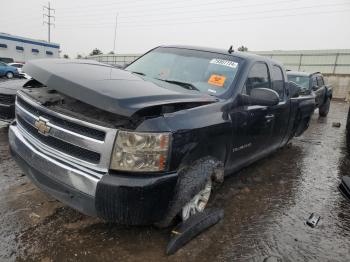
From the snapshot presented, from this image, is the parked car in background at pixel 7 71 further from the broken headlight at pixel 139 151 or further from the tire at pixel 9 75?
the broken headlight at pixel 139 151

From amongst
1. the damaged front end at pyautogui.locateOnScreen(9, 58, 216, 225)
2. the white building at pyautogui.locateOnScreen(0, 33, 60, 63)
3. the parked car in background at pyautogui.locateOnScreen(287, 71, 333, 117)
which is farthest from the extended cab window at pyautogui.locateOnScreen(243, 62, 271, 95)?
the white building at pyautogui.locateOnScreen(0, 33, 60, 63)

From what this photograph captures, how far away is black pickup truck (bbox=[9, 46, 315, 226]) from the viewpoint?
7.14ft

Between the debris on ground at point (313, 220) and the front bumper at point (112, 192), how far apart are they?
1770 millimetres

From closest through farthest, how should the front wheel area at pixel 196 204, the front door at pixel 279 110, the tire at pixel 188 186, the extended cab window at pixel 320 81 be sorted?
1. the tire at pixel 188 186
2. the front wheel area at pixel 196 204
3. the front door at pixel 279 110
4. the extended cab window at pixel 320 81

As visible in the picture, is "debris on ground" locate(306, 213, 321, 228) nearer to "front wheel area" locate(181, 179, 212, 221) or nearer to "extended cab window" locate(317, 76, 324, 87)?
"front wheel area" locate(181, 179, 212, 221)

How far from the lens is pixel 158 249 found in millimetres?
2578

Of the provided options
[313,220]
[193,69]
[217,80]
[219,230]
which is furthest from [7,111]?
[313,220]

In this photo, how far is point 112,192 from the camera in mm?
2131

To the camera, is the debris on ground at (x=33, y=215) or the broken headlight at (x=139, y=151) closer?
the broken headlight at (x=139, y=151)

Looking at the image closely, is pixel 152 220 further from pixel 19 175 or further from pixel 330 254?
pixel 19 175

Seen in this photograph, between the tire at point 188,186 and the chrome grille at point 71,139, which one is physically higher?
the chrome grille at point 71,139

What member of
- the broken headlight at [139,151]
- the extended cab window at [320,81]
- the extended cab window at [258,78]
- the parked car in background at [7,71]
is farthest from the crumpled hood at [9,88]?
the parked car in background at [7,71]

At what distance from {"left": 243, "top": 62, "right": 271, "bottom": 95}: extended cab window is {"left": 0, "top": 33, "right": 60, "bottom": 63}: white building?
43.6m

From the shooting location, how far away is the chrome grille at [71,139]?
7.19 feet
